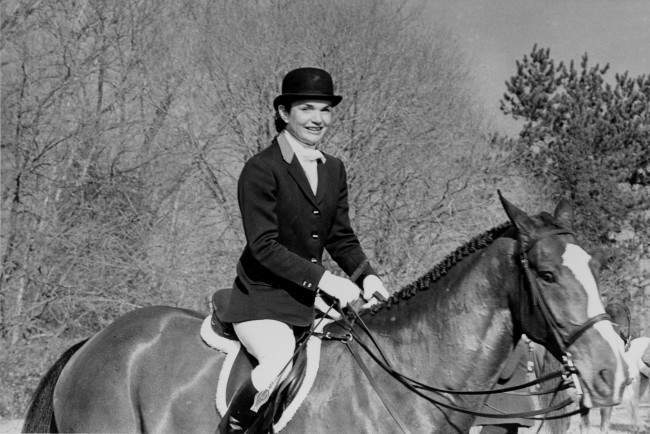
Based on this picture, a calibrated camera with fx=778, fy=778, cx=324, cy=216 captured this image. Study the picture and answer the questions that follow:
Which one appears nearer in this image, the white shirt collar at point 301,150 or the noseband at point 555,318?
the noseband at point 555,318

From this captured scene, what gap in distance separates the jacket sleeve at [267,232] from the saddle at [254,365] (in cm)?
37

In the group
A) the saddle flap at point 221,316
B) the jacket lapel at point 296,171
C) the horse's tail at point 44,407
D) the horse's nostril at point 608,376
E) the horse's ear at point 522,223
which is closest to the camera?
the horse's nostril at point 608,376

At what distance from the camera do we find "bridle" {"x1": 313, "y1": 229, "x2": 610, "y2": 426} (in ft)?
10.8

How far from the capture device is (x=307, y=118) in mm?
4090

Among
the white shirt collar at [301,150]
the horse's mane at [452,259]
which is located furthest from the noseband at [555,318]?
the white shirt collar at [301,150]

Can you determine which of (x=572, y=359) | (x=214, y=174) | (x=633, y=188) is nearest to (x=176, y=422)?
(x=572, y=359)

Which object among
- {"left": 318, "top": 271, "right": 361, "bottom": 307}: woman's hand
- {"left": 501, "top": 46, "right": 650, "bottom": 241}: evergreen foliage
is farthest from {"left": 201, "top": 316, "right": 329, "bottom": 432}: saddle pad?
{"left": 501, "top": 46, "right": 650, "bottom": 241}: evergreen foliage

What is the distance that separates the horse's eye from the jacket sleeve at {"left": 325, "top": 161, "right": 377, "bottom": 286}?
121 cm

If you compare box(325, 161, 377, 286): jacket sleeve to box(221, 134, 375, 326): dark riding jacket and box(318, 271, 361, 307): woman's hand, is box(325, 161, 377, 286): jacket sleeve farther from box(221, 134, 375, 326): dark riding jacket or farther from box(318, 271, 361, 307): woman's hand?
box(318, 271, 361, 307): woman's hand

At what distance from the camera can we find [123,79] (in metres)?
17.7

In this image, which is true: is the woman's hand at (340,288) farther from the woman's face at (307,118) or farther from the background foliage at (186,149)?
the background foliage at (186,149)

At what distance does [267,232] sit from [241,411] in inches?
34.5

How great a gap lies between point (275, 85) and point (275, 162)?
15528 millimetres

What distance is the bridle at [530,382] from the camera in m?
3.29
